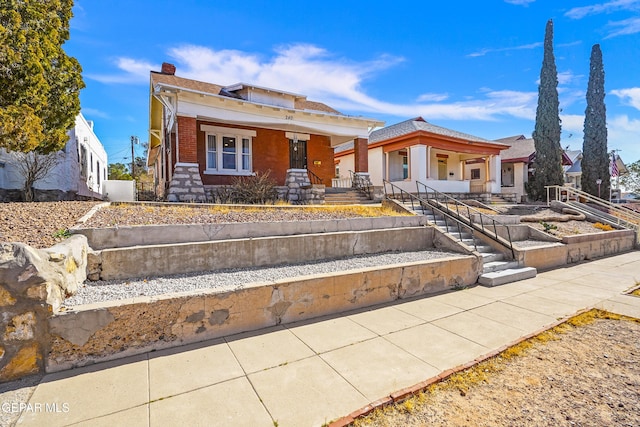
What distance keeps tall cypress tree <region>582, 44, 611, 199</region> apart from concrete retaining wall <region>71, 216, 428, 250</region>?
78.9 feet

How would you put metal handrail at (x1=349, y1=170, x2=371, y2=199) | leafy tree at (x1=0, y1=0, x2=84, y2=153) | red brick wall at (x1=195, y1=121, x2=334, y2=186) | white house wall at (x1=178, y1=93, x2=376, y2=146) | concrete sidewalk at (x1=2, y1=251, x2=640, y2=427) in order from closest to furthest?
concrete sidewalk at (x1=2, y1=251, x2=640, y2=427), leafy tree at (x1=0, y1=0, x2=84, y2=153), white house wall at (x1=178, y1=93, x2=376, y2=146), red brick wall at (x1=195, y1=121, x2=334, y2=186), metal handrail at (x1=349, y1=170, x2=371, y2=199)

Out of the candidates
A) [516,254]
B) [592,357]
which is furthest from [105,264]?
[516,254]

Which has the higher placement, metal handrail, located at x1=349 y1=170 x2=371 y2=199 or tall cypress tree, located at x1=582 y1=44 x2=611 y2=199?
tall cypress tree, located at x1=582 y1=44 x2=611 y2=199

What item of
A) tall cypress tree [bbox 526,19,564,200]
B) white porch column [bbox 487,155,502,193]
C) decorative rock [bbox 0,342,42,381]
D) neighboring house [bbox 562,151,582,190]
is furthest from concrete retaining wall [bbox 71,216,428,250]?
neighboring house [bbox 562,151,582,190]

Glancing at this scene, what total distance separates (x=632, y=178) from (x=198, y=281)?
50203 mm

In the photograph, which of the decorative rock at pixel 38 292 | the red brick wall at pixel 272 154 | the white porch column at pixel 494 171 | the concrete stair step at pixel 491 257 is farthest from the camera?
the white porch column at pixel 494 171

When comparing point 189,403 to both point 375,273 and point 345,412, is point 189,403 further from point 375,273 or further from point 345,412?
point 375,273

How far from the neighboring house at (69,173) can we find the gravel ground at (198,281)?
28.6 feet

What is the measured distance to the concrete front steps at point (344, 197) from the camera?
41.7 feet

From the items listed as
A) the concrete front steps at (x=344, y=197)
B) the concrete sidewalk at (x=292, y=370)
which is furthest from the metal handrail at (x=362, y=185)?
the concrete sidewalk at (x=292, y=370)

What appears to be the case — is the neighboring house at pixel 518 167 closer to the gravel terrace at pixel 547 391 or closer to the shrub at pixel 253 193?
the shrub at pixel 253 193

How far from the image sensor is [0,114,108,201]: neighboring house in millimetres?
9875

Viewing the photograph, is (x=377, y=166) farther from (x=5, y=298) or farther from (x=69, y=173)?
(x=5, y=298)

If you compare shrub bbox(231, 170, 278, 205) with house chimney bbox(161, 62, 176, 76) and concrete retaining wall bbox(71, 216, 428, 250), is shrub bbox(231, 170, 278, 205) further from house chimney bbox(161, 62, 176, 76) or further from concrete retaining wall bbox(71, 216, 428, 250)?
house chimney bbox(161, 62, 176, 76)
